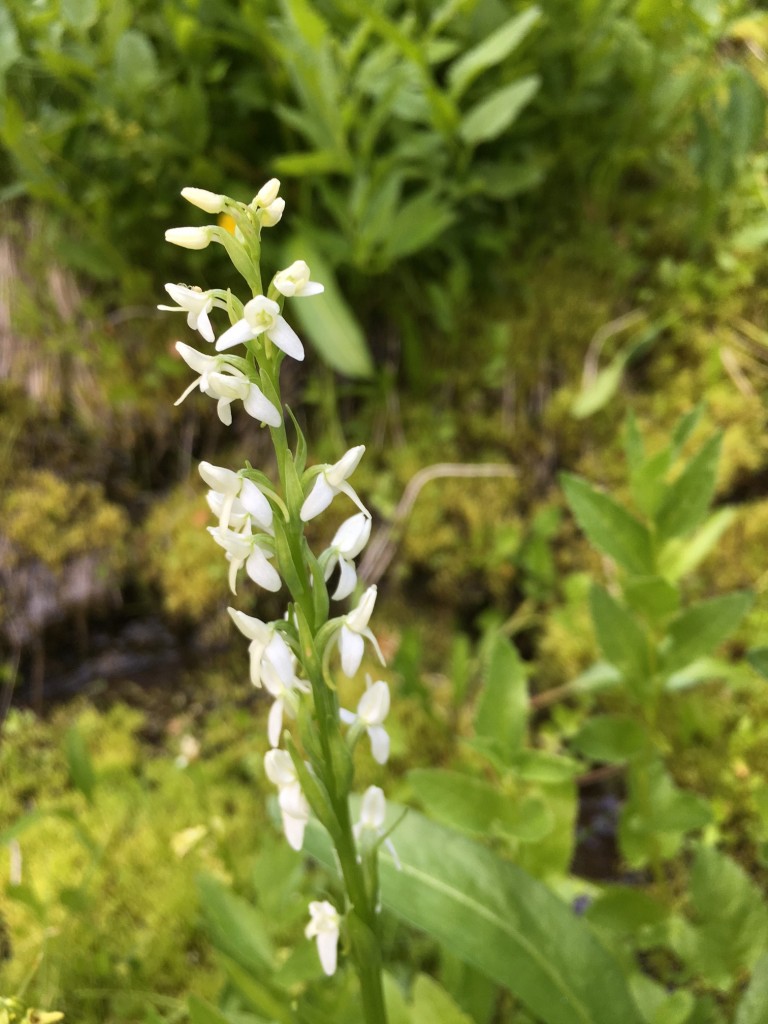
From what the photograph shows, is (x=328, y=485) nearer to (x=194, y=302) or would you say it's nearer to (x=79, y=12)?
(x=194, y=302)

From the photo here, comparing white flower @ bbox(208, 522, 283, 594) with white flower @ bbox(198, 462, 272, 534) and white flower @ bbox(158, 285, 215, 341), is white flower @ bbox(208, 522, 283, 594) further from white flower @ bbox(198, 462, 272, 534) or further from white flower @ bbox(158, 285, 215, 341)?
white flower @ bbox(158, 285, 215, 341)

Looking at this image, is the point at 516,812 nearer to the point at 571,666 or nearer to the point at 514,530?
the point at 571,666

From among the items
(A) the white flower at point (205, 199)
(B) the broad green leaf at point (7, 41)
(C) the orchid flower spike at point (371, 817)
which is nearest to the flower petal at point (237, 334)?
(A) the white flower at point (205, 199)

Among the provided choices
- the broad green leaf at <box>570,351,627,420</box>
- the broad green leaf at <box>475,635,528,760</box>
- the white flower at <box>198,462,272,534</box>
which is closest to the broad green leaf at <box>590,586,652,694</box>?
the broad green leaf at <box>475,635,528,760</box>

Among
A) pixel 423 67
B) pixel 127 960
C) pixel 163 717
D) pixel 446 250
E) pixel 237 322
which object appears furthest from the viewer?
pixel 446 250

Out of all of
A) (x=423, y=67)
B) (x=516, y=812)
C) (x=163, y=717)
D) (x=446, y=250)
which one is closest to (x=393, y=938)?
(x=516, y=812)

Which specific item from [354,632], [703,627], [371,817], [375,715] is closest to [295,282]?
[354,632]
